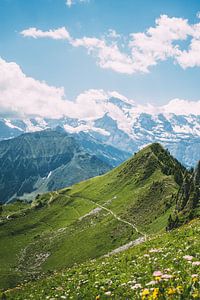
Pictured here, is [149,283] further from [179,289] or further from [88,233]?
[88,233]

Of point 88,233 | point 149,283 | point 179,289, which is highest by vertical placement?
point 179,289

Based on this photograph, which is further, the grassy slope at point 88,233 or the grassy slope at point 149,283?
the grassy slope at point 88,233

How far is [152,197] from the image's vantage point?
157750 mm

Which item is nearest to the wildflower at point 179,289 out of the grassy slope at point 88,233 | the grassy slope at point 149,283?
the grassy slope at point 149,283

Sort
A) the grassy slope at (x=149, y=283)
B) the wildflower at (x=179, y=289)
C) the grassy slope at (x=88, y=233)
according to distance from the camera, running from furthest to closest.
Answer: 1. the grassy slope at (x=88, y=233)
2. the grassy slope at (x=149, y=283)
3. the wildflower at (x=179, y=289)

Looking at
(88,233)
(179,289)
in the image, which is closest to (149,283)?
(179,289)

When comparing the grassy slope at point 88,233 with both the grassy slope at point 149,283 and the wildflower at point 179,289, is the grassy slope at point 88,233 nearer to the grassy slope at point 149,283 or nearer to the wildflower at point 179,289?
the grassy slope at point 149,283

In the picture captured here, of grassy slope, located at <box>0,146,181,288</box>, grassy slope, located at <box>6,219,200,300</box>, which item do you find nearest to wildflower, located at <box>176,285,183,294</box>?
grassy slope, located at <box>6,219,200,300</box>

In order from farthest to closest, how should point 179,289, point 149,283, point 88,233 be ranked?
point 88,233, point 149,283, point 179,289

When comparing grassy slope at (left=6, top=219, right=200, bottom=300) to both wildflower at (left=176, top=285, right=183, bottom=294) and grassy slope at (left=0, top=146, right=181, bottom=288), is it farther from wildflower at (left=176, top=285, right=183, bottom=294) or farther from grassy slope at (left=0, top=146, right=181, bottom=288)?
grassy slope at (left=0, top=146, right=181, bottom=288)

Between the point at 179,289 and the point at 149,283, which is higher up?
the point at 179,289

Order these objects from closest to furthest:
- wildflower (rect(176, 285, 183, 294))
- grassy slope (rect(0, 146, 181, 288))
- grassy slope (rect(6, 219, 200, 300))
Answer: wildflower (rect(176, 285, 183, 294)) < grassy slope (rect(6, 219, 200, 300)) < grassy slope (rect(0, 146, 181, 288))

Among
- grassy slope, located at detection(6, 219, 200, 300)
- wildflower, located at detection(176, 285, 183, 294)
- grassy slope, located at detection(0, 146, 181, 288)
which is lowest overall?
grassy slope, located at detection(0, 146, 181, 288)

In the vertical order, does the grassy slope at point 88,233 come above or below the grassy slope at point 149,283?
below
